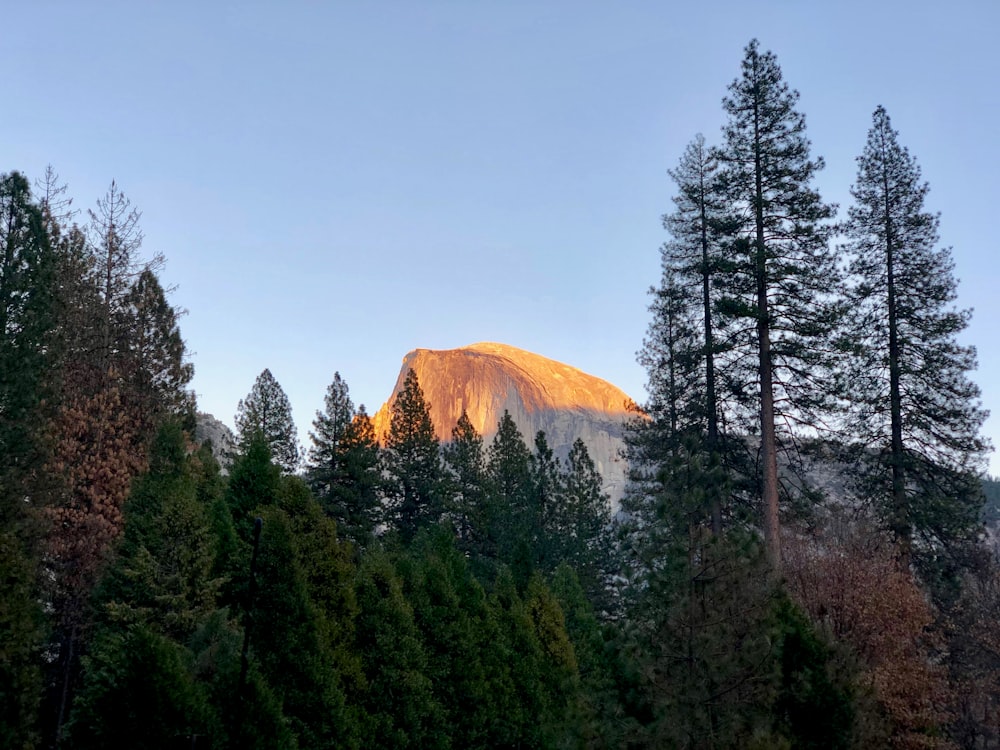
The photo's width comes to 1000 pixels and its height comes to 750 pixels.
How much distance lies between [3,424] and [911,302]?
30072 mm

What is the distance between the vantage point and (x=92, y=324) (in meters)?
35.2

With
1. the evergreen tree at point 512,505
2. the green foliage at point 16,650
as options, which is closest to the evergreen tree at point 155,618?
the green foliage at point 16,650

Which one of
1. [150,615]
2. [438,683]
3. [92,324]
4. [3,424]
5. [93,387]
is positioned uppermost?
[92,324]

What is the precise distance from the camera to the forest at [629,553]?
51.6ft

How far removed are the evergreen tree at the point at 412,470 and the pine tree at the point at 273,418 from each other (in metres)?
7.76

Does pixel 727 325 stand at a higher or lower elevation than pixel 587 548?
higher

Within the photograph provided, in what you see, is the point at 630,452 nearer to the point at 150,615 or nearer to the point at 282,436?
the point at 150,615

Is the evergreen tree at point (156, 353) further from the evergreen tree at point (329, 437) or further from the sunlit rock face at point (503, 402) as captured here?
the sunlit rock face at point (503, 402)

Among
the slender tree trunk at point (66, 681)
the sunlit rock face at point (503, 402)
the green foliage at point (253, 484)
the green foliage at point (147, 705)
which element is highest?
the sunlit rock face at point (503, 402)

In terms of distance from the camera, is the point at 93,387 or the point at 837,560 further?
the point at 93,387

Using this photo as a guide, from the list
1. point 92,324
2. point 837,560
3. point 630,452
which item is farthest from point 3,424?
point 837,560

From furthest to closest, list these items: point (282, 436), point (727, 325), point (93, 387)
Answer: point (282, 436) → point (93, 387) → point (727, 325)

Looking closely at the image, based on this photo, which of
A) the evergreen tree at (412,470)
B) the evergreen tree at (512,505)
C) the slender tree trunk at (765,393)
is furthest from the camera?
the evergreen tree at (412,470)

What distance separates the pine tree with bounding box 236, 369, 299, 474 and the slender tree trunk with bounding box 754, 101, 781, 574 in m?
40.4
